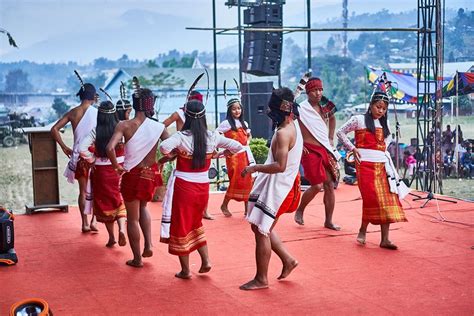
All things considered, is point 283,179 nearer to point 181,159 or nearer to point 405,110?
point 181,159

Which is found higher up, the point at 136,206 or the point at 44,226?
the point at 136,206

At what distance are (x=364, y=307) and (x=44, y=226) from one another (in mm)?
4468

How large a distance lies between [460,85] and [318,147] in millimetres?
4785

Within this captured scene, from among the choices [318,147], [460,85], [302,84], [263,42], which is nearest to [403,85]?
[460,85]

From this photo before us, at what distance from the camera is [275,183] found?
491 centimetres

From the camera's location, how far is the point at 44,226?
304 inches

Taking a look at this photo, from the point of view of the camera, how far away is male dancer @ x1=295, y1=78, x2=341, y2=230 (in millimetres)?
7117

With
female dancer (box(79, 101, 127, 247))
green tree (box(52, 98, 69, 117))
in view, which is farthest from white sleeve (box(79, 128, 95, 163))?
green tree (box(52, 98, 69, 117))

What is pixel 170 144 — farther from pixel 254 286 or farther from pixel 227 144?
pixel 254 286

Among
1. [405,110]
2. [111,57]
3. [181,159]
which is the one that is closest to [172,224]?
[181,159]

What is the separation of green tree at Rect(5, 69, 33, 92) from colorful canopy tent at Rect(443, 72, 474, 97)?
12434mm

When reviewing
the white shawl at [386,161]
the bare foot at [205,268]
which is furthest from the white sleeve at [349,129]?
the bare foot at [205,268]

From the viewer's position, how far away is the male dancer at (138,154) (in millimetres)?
5465

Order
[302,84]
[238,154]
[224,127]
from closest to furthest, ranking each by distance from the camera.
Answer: [302,84] → [224,127] → [238,154]
